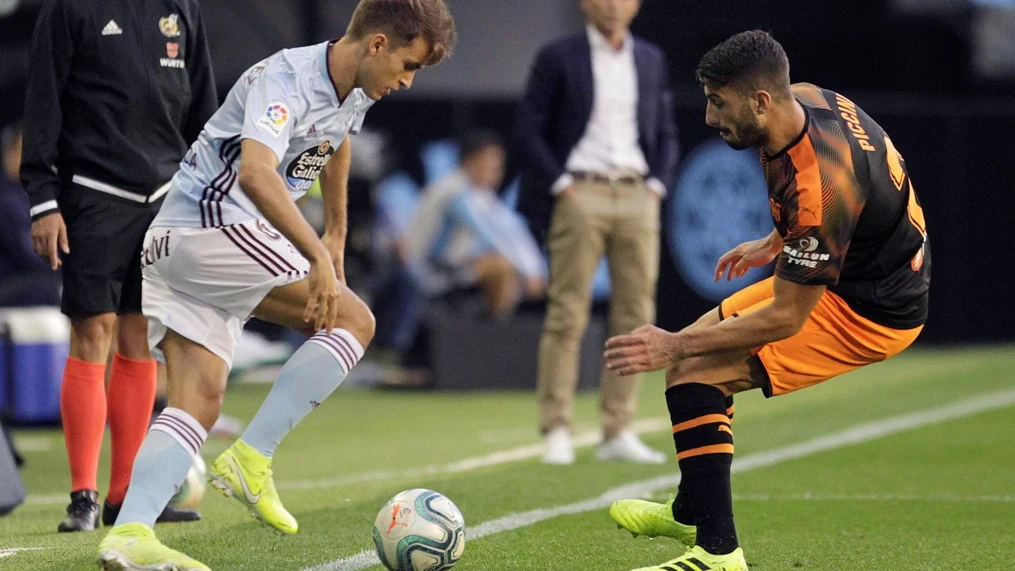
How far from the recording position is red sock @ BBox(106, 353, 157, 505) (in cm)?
540

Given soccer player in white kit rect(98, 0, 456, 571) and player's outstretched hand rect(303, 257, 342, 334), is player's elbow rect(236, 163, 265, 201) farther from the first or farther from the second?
player's outstretched hand rect(303, 257, 342, 334)

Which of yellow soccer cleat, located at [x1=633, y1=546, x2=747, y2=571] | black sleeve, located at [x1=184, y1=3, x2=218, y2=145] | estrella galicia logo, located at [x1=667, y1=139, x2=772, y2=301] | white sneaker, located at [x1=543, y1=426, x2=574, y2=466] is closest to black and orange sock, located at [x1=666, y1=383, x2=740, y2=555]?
yellow soccer cleat, located at [x1=633, y1=546, x2=747, y2=571]

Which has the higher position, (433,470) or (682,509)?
(682,509)

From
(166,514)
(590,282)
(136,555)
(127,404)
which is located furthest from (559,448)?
(136,555)

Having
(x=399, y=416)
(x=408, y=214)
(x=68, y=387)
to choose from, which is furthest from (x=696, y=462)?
(x=408, y=214)

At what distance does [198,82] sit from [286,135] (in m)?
1.50

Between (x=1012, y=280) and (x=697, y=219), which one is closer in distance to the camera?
(x=697, y=219)

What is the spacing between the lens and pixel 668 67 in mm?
16531

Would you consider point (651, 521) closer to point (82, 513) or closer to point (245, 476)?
point (245, 476)

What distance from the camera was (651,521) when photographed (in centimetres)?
471

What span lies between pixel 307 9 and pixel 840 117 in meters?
10.2

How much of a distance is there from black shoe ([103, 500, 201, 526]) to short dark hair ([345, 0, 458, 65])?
78.7 inches

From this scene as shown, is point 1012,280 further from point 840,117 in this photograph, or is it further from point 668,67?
point 840,117

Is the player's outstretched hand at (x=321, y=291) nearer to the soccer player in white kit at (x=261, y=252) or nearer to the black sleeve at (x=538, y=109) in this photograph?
the soccer player in white kit at (x=261, y=252)
